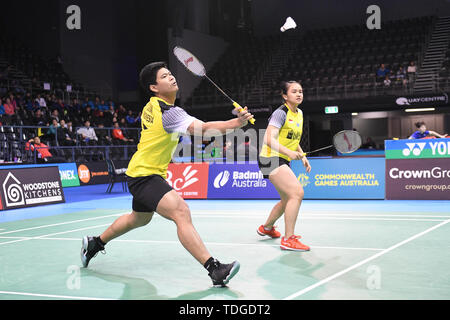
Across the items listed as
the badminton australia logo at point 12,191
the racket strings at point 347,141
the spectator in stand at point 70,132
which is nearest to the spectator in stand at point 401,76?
the spectator in stand at point 70,132

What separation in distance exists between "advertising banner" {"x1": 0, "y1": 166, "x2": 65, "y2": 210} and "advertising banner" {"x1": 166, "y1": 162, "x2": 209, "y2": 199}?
2610 millimetres

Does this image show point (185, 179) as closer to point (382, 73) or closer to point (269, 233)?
point (269, 233)

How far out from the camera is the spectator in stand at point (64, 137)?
18.5m

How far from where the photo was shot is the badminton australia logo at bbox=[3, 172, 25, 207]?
444 inches

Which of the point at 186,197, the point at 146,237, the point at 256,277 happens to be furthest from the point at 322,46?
the point at 256,277

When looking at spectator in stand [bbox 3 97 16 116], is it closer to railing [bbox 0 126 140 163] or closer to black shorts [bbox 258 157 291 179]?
railing [bbox 0 126 140 163]

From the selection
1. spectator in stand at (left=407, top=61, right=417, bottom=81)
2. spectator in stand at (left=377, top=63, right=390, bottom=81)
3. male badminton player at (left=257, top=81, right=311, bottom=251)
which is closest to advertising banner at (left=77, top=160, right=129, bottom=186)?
male badminton player at (left=257, top=81, right=311, bottom=251)

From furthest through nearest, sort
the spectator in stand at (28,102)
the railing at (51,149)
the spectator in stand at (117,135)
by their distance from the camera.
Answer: the spectator in stand at (117,135) → the spectator in stand at (28,102) → the railing at (51,149)

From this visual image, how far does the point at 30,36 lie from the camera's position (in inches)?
1093

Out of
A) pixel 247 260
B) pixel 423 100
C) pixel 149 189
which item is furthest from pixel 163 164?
pixel 423 100

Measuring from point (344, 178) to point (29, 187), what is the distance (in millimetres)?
6806

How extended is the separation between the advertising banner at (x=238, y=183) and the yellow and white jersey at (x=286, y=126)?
5.68 meters

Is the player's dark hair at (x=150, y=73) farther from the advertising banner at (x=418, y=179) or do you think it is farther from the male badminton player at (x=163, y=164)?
the advertising banner at (x=418, y=179)

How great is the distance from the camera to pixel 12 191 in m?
11.4
